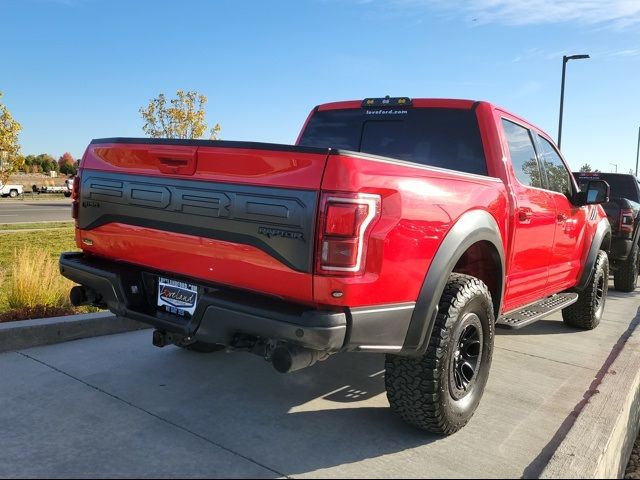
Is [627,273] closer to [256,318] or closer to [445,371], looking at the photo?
[445,371]

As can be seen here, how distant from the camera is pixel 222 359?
4434 mm

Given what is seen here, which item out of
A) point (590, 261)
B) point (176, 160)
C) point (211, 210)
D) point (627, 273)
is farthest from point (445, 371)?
point (627, 273)

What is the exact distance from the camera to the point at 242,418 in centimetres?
330

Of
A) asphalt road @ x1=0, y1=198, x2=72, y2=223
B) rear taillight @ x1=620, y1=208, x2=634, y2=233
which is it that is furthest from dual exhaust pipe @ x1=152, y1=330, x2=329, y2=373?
asphalt road @ x1=0, y1=198, x2=72, y2=223

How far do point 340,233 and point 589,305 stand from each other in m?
4.50

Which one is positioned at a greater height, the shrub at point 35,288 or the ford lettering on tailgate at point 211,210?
the ford lettering on tailgate at point 211,210

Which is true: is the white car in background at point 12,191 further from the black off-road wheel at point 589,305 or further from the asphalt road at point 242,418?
the black off-road wheel at point 589,305

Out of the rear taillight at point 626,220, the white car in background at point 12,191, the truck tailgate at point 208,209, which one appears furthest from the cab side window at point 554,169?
the white car in background at point 12,191

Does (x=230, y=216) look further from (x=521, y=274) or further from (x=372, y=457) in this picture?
(x=521, y=274)

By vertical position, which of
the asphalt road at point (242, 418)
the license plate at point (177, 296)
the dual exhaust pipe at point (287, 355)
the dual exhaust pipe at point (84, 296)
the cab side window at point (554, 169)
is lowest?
the asphalt road at point (242, 418)

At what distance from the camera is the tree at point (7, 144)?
18.6 metres

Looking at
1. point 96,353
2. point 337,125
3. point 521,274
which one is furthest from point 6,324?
point 521,274

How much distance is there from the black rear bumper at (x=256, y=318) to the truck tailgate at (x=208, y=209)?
0.09m

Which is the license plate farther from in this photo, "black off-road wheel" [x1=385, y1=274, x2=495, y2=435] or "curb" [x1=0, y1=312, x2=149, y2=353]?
"curb" [x1=0, y1=312, x2=149, y2=353]
